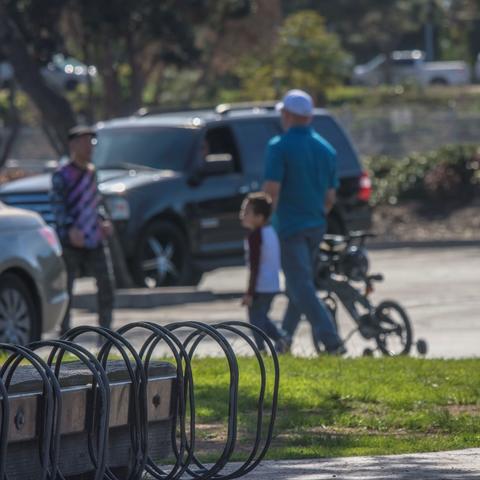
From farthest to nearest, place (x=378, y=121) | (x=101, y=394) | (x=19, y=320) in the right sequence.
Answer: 1. (x=378, y=121)
2. (x=19, y=320)
3. (x=101, y=394)

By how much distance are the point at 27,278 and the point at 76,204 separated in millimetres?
1715

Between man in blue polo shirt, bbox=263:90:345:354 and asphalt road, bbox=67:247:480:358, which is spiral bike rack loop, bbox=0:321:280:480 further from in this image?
asphalt road, bbox=67:247:480:358

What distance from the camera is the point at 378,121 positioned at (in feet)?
110

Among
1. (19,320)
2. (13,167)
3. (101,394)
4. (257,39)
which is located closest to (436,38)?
(257,39)

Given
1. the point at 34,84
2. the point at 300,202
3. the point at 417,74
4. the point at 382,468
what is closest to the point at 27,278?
the point at 300,202

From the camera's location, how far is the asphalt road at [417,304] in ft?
45.1

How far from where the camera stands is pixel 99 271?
1372 centimetres

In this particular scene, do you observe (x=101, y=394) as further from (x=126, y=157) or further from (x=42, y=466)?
(x=126, y=157)

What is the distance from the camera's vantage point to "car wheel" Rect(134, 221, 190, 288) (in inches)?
701

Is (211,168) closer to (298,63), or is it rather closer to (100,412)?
(100,412)

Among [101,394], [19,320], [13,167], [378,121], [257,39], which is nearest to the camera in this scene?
[101,394]

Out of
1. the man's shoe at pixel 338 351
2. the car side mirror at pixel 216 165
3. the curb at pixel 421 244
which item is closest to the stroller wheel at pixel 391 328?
the man's shoe at pixel 338 351

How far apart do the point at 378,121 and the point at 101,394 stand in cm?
2779

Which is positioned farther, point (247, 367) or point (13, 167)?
point (13, 167)
